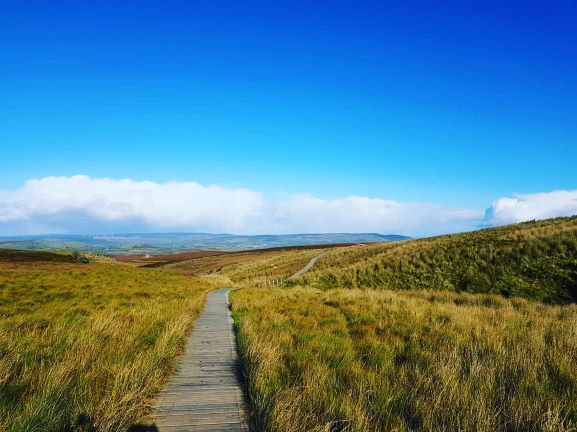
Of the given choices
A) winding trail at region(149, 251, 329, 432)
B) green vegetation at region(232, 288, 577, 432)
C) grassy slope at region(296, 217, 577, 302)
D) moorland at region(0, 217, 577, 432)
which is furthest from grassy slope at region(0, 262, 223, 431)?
grassy slope at region(296, 217, 577, 302)

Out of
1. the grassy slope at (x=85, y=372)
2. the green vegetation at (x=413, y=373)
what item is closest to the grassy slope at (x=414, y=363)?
the green vegetation at (x=413, y=373)

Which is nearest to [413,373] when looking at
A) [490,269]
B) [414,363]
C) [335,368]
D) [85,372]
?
[414,363]

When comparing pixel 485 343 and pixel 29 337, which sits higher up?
pixel 29 337

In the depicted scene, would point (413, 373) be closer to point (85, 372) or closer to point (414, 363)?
point (414, 363)

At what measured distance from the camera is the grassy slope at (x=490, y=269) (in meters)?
20.1

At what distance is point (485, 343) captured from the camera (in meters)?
9.04

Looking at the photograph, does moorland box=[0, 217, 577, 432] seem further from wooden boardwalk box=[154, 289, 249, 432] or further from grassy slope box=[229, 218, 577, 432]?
wooden boardwalk box=[154, 289, 249, 432]

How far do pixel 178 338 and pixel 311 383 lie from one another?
15.2 ft

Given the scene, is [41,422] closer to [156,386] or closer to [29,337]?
[156,386]

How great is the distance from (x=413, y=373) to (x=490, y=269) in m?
20.4

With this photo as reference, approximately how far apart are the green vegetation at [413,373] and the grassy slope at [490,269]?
26.3ft

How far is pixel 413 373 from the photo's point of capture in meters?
6.94

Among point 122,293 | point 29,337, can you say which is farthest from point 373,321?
point 122,293

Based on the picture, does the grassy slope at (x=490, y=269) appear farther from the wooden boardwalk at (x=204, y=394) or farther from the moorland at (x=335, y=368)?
the wooden boardwalk at (x=204, y=394)
